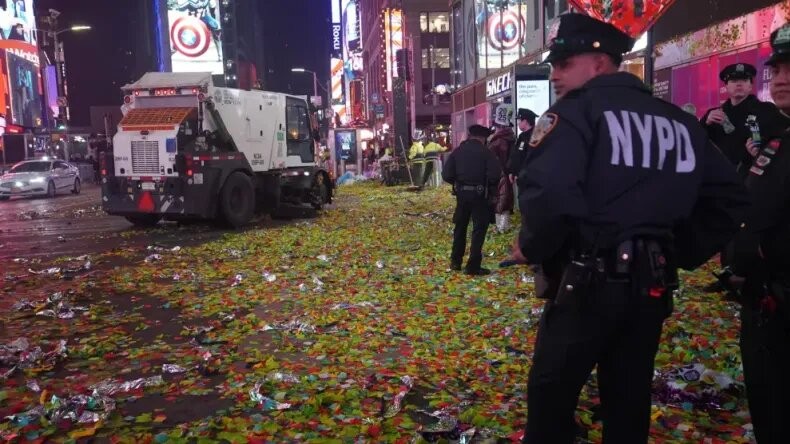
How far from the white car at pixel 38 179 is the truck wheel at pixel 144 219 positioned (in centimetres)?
1329

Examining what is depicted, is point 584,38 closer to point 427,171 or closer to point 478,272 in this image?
point 478,272

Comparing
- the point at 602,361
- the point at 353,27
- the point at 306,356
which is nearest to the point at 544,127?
the point at 602,361

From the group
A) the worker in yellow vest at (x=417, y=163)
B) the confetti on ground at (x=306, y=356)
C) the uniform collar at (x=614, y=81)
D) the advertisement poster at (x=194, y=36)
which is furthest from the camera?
the advertisement poster at (x=194, y=36)

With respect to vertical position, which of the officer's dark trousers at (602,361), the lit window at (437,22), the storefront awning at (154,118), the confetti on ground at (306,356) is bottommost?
the confetti on ground at (306,356)

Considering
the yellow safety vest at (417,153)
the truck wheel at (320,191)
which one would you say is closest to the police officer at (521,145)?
the truck wheel at (320,191)

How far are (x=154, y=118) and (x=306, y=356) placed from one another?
10161 millimetres

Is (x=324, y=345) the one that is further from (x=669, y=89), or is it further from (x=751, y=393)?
(x=669, y=89)

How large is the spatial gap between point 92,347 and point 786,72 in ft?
18.4

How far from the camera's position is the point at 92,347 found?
5.73m

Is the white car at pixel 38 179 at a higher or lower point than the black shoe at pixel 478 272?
higher

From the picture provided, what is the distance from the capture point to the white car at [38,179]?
82.3ft

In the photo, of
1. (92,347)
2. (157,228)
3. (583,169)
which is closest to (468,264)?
(92,347)

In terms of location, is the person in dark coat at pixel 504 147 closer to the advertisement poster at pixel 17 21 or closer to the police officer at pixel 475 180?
the police officer at pixel 475 180

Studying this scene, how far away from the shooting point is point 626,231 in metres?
2.29
